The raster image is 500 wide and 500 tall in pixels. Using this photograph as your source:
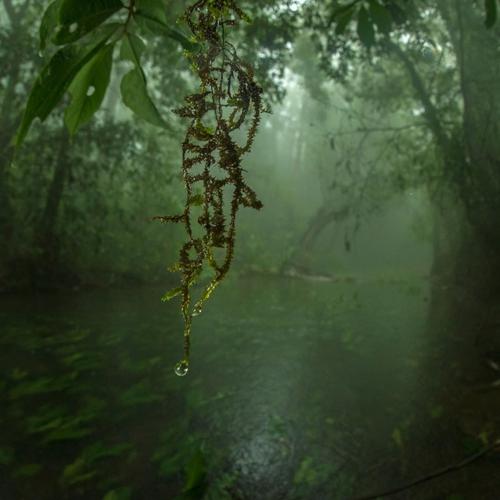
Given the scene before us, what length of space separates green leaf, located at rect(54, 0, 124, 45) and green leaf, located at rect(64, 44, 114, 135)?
6cm

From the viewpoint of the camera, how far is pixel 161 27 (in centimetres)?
84

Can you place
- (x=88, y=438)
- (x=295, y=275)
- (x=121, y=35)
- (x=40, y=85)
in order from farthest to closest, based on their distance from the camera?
(x=295, y=275) → (x=88, y=438) → (x=121, y=35) → (x=40, y=85)

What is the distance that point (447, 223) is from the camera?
13.9m

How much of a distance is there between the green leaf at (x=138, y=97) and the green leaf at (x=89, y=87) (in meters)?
0.06

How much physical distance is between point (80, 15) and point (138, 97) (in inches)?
9.3

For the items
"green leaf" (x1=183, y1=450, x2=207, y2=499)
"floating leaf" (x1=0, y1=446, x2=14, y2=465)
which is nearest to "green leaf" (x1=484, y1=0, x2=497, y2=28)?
"green leaf" (x1=183, y1=450, x2=207, y2=499)

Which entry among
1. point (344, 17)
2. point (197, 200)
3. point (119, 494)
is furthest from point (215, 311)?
point (197, 200)

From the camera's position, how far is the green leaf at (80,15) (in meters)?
0.63

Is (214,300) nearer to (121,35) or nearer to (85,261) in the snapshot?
(85,261)

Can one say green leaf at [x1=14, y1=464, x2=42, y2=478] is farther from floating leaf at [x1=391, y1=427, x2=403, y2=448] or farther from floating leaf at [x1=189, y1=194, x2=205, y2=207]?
floating leaf at [x1=189, y1=194, x2=205, y2=207]

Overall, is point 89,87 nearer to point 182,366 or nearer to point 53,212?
point 182,366

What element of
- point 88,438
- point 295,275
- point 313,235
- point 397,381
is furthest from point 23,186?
point 313,235

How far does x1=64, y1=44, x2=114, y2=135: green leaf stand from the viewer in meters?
0.75

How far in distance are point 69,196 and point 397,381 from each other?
21.9 feet
